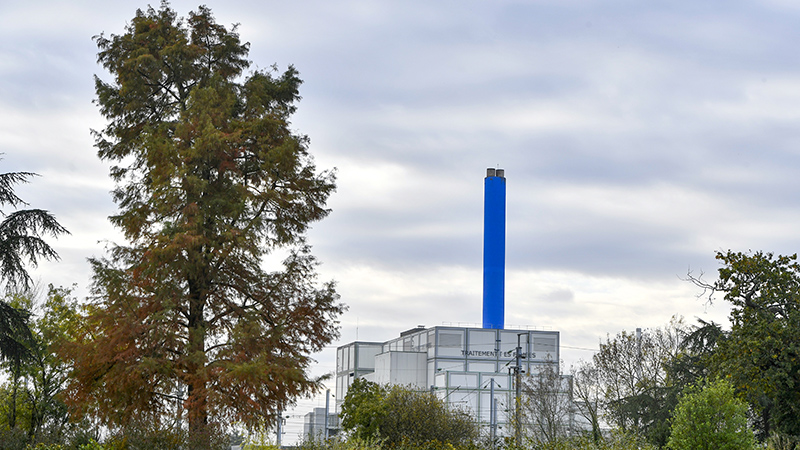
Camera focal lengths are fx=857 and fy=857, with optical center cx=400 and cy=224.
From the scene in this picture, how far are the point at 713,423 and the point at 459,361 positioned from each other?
56.6m

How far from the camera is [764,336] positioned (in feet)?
77.2

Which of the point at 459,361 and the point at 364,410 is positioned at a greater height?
the point at 459,361

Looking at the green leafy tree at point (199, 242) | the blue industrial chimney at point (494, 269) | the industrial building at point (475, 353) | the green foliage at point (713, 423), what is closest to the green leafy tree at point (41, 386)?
the green leafy tree at point (199, 242)

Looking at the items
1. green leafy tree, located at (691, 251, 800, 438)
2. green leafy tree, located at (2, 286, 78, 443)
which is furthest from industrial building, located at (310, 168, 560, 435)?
green leafy tree, located at (691, 251, 800, 438)

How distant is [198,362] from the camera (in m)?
22.6

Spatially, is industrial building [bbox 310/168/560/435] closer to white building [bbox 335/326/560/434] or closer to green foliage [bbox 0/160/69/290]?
white building [bbox 335/326/560/434]

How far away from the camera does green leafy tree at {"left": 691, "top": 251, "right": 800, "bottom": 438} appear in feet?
76.4

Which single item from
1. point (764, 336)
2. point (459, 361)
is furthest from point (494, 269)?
point (764, 336)

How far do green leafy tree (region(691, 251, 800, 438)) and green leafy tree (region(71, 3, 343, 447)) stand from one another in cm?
1129

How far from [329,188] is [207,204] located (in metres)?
4.25

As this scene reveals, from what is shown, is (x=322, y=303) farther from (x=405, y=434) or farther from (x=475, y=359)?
(x=475, y=359)

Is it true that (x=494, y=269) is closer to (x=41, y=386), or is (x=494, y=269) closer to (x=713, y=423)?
(x=41, y=386)

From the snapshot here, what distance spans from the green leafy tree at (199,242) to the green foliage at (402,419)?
139 inches

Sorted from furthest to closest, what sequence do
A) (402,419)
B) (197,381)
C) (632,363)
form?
(632,363)
(402,419)
(197,381)
